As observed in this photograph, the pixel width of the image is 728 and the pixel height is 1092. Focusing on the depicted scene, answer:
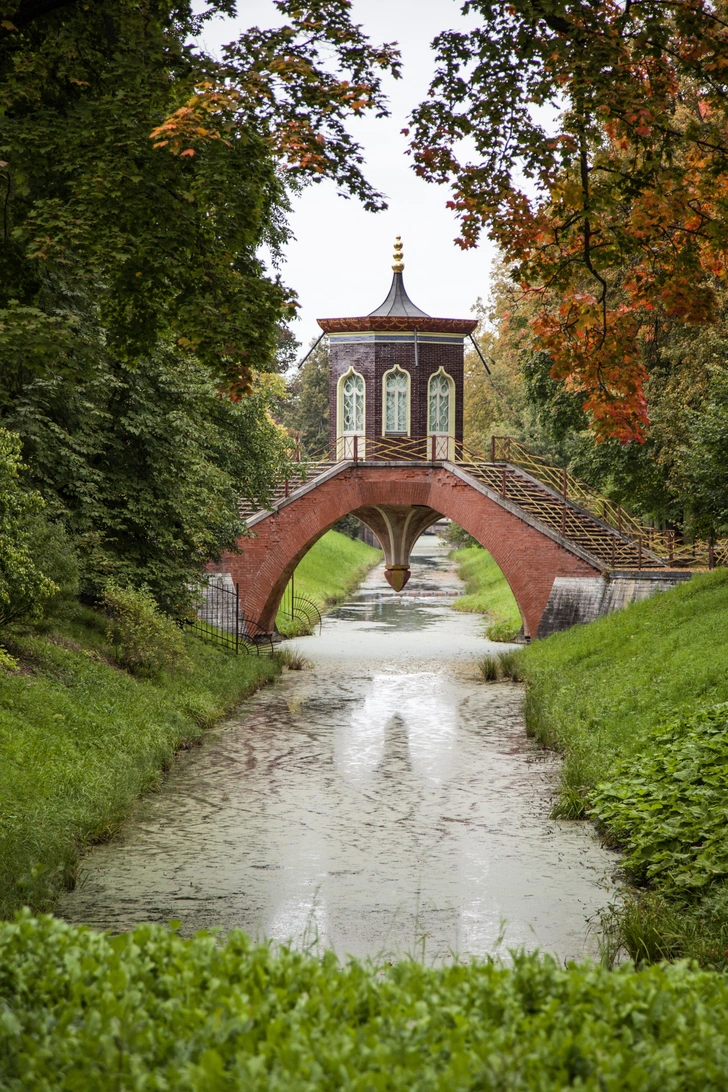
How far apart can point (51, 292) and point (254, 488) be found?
33.3 feet

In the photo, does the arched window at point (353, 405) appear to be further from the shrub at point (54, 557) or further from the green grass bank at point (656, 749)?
the shrub at point (54, 557)

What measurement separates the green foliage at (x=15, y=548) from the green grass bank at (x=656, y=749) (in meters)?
6.56

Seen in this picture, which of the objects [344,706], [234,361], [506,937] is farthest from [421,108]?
[344,706]

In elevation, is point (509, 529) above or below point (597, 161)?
below

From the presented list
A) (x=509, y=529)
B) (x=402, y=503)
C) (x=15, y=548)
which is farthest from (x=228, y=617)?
(x=15, y=548)

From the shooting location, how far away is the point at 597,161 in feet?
30.4

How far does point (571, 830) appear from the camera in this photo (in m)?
13.4

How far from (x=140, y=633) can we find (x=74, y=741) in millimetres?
4396

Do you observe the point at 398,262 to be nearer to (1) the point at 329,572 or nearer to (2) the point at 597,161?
(1) the point at 329,572

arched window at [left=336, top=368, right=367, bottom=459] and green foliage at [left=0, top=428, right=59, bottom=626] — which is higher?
arched window at [left=336, top=368, right=367, bottom=459]

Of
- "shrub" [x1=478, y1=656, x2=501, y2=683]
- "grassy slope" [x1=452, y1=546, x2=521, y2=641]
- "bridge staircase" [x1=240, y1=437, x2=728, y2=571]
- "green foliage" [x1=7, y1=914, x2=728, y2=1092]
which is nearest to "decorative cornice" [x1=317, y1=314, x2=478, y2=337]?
"bridge staircase" [x1=240, y1=437, x2=728, y2=571]

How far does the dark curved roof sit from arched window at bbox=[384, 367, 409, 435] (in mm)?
1777

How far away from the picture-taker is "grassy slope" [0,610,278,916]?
1125 centimetres

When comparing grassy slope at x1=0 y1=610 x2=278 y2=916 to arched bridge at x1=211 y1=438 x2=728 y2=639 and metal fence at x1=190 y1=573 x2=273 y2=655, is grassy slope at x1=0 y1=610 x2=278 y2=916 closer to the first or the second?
metal fence at x1=190 y1=573 x2=273 y2=655
